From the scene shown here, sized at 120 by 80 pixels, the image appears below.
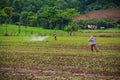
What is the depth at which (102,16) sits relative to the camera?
120 metres

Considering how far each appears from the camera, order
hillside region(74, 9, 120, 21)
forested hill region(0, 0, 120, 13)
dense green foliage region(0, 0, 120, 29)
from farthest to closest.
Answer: forested hill region(0, 0, 120, 13), hillside region(74, 9, 120, 21), dense green foliage region(0, 0, 120, 29)

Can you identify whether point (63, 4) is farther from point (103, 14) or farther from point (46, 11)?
point (46, 11)

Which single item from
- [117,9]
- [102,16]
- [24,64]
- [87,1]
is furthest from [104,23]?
[24,64]

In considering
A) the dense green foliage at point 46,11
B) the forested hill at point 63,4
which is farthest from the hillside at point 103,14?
the forested hill at point 63,4

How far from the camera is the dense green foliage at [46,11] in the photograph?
93.8 meters

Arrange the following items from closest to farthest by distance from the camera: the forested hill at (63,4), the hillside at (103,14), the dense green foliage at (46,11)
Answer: the dense green foliage at (46,11)
the hillside at (103,14)
the forested hill at (63,4)

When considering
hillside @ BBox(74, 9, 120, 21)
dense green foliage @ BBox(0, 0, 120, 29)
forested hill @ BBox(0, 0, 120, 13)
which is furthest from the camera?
forested hill @ BBox(0, 0, 120, 13)

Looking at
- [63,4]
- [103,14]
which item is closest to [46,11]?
[63,4]

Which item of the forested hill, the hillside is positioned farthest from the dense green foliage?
the hillside

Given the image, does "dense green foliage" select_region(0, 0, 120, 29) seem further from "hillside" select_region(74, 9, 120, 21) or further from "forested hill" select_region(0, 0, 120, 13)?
"hillside" select_region(74, 9, 120, 21)

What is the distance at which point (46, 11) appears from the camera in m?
95.5

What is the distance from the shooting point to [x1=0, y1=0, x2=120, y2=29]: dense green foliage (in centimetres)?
9384

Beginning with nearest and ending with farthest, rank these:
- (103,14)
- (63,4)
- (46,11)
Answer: (46,11), (103,14), (63,4)

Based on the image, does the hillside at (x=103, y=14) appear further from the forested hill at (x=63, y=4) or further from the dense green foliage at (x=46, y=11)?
the forested hill at (x=63, y=4)
